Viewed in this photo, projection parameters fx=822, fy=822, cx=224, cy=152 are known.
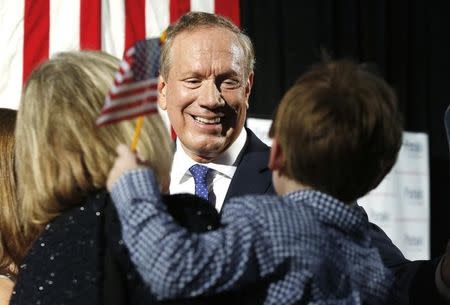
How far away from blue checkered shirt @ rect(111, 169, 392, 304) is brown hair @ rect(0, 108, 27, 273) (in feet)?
1.48

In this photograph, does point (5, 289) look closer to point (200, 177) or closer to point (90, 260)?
point (90, 260)

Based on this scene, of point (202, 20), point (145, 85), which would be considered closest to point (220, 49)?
point (202, 20)

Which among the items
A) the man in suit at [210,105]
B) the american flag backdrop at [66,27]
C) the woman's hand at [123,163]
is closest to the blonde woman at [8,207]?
the woman's hand at [123,163]

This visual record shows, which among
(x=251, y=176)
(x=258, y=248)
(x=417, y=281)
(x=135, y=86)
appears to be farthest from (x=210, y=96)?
(x=258, y=248)

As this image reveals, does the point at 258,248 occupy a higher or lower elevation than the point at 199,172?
higher

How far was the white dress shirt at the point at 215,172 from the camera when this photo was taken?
2.48 metres

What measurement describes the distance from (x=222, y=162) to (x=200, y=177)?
10 centimetres

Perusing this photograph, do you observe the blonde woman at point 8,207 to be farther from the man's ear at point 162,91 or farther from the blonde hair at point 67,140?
the man's ear at point 162,91

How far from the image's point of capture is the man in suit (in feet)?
8.15

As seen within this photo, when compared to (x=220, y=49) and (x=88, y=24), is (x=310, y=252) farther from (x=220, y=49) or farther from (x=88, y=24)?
(x=88, y=24)

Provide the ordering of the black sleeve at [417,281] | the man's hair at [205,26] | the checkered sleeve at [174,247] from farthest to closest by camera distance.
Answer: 1. the man's hair at [205,26]
2. the black sleeve at [417,281]
3. the checkered sleeve at [174,247]

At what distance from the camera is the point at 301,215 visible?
1237mm

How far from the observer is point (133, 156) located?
1204 mm

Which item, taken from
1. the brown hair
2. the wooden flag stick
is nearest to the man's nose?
the brown hair
